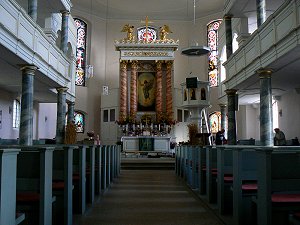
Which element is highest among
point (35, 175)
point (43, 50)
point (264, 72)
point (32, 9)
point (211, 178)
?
point (32, 9)

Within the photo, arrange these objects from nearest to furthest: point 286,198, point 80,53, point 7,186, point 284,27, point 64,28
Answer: point 7,186
point 286,198
point 284,27
point 64,28
point 80,53

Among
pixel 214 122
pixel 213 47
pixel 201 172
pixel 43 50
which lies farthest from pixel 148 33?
pixel 201 172

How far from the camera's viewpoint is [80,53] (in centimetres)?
2419

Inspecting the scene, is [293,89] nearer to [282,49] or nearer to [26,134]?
[282,49]

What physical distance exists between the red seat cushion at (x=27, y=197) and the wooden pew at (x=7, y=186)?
2.74ft

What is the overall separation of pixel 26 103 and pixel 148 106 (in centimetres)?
1288

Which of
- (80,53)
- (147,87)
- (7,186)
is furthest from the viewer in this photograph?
(80,53)

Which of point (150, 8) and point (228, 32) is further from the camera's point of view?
point (150, 8)

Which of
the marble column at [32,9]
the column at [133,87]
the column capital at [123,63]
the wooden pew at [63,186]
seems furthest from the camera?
the column capital at [123,63]

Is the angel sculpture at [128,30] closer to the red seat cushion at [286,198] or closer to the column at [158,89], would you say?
the column at [158,89]

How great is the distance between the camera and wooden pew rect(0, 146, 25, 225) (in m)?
2.69

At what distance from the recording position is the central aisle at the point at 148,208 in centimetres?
502

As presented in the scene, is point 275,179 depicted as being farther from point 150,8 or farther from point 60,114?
point 150,8

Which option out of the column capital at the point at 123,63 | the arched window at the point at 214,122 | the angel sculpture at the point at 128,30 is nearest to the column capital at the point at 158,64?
the column capital at the point at 123,63
